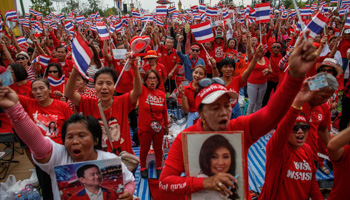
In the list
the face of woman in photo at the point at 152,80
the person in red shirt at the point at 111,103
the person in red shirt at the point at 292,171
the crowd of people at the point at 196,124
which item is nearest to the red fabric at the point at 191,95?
the crowd of people at the point at 196,124

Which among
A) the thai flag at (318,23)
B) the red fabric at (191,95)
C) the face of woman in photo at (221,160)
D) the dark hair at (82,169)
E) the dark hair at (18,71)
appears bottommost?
the red fabric at (191,95)

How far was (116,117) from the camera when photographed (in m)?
2.84

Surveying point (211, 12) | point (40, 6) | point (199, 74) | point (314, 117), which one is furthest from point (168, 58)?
point (40, 6)

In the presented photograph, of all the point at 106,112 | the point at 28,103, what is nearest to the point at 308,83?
the point at 106,112

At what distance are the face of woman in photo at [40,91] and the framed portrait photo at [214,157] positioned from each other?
2.36 m

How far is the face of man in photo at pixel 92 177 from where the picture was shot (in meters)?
1.60

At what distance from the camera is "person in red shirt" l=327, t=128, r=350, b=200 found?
5.92ft

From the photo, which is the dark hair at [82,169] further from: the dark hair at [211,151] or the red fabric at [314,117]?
the red fabric at [314,117]

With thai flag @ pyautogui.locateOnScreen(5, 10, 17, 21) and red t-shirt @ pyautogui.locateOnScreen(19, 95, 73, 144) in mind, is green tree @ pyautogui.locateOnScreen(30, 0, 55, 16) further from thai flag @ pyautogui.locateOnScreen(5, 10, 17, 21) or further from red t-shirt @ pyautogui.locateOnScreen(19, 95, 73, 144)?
red t-shirt @ pyautogui.locateOnScreen(19, 95, 73, 144)

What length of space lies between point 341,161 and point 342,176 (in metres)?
0.15

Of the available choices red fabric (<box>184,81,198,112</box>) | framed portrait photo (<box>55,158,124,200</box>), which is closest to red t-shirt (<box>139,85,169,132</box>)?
red fabric (<box>184,81,198,112</box>)

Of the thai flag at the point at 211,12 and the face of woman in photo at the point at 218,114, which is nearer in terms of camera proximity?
the face of woman in photo at the point at 218,114

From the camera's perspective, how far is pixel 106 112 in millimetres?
2818

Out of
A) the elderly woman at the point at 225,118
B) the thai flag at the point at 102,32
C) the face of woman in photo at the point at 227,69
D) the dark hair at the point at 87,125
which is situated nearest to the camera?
the elderly woman at the point at 225,118
